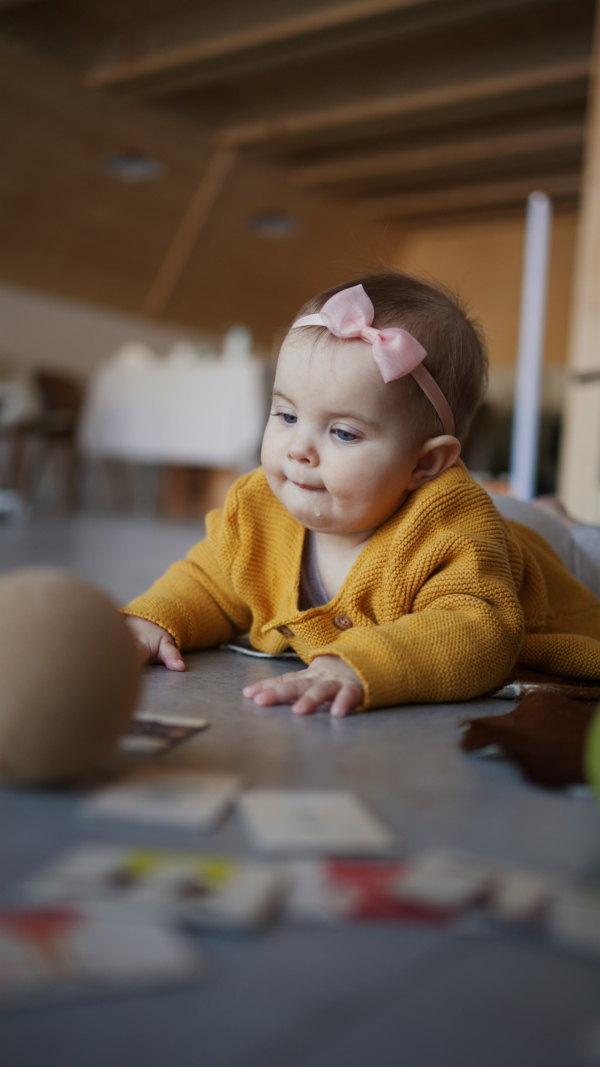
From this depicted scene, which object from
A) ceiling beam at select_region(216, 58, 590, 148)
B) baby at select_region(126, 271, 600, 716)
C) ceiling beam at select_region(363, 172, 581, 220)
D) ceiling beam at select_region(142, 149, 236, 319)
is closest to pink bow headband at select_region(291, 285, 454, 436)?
baby at select_region(126, 271, 600, 716)

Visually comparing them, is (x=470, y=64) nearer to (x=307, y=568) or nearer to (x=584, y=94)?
(x=584, y=94)

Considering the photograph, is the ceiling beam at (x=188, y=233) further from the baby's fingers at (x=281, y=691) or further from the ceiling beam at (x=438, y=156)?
the baby's fingers at (x=281, y=691)

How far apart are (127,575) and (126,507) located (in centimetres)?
523

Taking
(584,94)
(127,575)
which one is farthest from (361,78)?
(127,575)

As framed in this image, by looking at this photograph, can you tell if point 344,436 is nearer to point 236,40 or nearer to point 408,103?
point 236,40

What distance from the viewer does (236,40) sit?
6305 millimetres

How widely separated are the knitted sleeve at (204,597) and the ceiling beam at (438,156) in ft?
24.8

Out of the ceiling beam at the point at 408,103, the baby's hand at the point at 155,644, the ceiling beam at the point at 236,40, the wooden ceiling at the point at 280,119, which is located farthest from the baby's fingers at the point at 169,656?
the ceiling beam at the point at 408,103

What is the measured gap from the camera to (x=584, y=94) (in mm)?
7078

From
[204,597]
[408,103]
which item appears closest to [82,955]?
[204,597]

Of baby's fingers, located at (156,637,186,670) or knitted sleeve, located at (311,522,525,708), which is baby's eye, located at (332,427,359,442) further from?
baby's fingers, located at (156,637,186,670)

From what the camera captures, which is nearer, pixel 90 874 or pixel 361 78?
pixel 90 874

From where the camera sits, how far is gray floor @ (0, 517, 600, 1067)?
1.33 feet

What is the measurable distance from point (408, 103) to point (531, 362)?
5354mm
